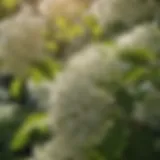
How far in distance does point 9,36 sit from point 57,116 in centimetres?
18

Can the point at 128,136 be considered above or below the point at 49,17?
below

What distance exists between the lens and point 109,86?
2.31ft

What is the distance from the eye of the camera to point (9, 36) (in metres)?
0.79

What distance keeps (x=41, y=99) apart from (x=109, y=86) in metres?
0.39

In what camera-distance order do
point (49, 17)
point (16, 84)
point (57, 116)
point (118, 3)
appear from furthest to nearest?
point (16, 84) < point (49, 17) < point (118, 3) < point (57, 116)

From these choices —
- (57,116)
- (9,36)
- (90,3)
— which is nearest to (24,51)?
(9,36)

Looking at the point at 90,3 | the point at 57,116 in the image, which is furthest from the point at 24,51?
the point at 90,3

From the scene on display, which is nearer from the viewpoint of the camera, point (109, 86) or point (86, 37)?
point (109, 86)

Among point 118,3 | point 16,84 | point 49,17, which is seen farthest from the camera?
point 16,84

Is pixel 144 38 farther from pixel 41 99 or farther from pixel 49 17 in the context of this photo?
pixel 41 99

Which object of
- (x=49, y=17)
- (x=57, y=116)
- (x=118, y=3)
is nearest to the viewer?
(x=57, y=116)

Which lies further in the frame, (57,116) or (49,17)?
(49,17)

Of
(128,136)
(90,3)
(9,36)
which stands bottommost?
(128,136)

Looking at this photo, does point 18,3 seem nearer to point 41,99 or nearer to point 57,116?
point 41,99
